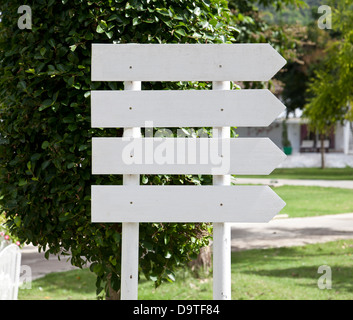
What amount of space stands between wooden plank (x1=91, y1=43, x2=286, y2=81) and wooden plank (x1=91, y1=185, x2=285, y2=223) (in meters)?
0.68

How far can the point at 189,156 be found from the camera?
335 centimetres

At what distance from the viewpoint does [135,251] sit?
3414 millimetres

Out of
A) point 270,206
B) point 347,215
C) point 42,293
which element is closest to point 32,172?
point 270,206

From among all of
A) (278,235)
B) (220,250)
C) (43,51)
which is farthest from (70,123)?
(278,235)

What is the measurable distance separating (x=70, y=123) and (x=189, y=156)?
96 cm

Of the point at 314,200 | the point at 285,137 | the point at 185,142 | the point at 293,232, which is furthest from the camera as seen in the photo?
the point at 285,137

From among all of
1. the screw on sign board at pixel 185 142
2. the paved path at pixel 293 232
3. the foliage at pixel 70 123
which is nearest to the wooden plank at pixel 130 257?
the screw on sign board at pixel 185 142

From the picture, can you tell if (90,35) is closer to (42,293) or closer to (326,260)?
(42,293)

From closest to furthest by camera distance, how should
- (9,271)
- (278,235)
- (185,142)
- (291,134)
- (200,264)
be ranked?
(185,142) < (9,271) < (200,264) < (278,235) < (291,134)

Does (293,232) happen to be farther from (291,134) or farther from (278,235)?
(291,134)

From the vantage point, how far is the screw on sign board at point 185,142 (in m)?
3.34

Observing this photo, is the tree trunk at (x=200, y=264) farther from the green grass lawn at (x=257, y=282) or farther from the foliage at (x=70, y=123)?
the foliage at (x=70, y=123)

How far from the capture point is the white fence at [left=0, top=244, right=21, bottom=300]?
17.4 ft
